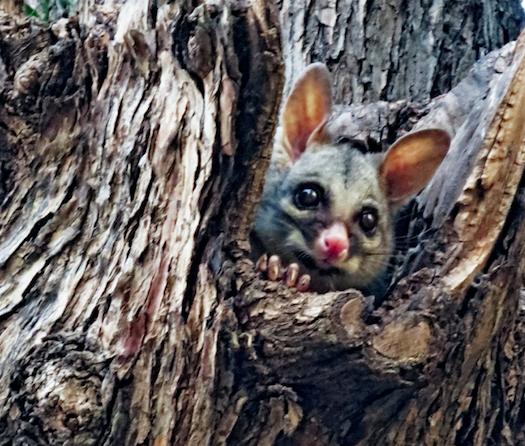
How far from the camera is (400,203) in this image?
10.8 feet

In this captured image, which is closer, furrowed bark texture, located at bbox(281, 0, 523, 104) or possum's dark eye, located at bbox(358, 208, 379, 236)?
possum's dark eye, located at bbox(358, 208, 379, 236)

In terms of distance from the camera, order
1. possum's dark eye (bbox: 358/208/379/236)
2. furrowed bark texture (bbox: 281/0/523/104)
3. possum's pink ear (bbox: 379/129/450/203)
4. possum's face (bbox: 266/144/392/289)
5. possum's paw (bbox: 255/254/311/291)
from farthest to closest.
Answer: furrowed bark texture (bbox: 281/0/523/104) → possum's dark eye (bbox: 358/208/379/236) → possum's pink ear (bbox: 379/129/450/203) → possum's face (bbox: 266/144/392/289) → possum's paw (bbox: 255/254/311/291)

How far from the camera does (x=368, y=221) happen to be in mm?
3117

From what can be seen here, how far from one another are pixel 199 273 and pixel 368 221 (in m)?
1.25

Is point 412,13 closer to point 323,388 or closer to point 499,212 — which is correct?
point 499,212

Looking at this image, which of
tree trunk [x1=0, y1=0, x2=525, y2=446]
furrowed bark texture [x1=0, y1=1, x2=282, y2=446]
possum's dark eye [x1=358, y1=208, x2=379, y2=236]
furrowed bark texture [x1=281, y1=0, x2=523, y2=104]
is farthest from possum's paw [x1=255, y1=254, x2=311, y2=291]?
furrowed bark texture [x1=281, y1=0, x2=523, y2=104]

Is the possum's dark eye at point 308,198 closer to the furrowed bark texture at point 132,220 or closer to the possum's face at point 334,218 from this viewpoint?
the possum's face at point 334,218

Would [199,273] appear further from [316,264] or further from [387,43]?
[387,43]

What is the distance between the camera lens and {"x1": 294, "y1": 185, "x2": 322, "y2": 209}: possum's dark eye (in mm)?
3006

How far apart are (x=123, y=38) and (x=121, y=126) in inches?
13.3

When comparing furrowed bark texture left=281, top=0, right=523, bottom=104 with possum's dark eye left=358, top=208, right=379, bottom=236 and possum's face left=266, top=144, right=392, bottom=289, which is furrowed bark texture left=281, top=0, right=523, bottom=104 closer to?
possum's face left=266, top=144, right=392, bottom=289

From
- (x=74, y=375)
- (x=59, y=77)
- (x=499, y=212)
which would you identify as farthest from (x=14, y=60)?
(x=499, y=212)

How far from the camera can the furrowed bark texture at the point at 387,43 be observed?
374cm

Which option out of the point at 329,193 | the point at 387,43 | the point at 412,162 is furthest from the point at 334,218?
the point at 387,43
